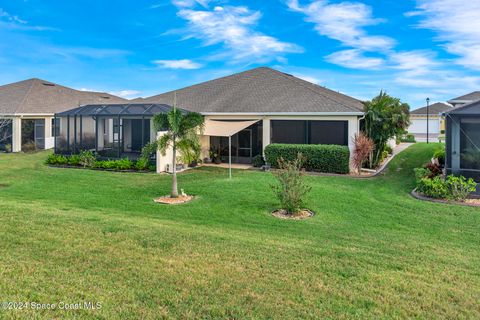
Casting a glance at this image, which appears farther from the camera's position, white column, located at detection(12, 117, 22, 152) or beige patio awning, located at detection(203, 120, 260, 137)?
white column, located at detection(12, 117, 22, 152)

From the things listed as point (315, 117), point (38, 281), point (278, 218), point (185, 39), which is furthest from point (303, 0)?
point (38, 281)

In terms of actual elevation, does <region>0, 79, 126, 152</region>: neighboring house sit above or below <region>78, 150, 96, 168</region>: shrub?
above

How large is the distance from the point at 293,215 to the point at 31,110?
2929 centimetres

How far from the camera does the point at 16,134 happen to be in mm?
32531

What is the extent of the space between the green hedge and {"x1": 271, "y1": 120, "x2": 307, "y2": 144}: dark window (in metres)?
1.38

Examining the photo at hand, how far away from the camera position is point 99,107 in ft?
88.1

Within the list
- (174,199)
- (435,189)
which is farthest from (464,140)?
(174,199)

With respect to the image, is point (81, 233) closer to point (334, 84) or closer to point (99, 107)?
point (99, 107)

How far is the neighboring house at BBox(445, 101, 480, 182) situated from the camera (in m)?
16.3

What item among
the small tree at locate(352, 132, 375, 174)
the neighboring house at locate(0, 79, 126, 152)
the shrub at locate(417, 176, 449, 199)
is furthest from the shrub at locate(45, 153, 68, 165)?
the shrub at locate(417, 176, 449, 199)

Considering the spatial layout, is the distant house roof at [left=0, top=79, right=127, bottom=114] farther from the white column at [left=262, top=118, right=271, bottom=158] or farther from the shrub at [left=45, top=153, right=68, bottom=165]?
the white column at [left=262, top=118, right=271, bottom=158]

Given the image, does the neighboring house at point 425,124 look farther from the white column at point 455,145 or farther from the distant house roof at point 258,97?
the white column at point 455,145

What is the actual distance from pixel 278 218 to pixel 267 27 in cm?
2132

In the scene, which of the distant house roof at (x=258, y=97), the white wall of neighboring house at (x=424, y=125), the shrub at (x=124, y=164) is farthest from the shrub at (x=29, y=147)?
the white wall of neighboring house at (x=424, y=125)
